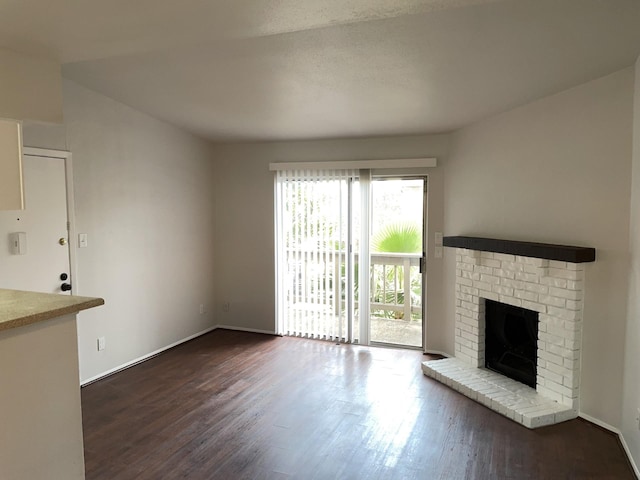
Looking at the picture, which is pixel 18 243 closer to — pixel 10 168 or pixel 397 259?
pixel 10 168

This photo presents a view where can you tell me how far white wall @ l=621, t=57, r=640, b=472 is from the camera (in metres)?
2.62

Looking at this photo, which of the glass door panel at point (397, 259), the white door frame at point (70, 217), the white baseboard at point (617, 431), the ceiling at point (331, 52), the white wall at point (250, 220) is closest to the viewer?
the ceiling at point (331, 52)

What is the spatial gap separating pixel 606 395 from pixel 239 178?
423cm

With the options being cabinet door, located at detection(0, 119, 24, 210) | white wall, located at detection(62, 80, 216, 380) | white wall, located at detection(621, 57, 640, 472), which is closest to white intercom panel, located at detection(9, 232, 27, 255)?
white wall, located at detection(62, 80, 216, 380)

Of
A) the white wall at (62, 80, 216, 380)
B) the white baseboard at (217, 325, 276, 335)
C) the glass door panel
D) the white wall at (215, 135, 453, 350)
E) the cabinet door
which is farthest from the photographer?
the white baseboard at (217, 325, 276, 335)

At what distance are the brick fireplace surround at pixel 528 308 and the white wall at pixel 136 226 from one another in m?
2.81

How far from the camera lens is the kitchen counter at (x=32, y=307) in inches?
66.8

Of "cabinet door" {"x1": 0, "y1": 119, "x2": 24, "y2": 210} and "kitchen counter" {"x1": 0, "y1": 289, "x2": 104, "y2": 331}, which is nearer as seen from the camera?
"cabinet door" {"x1": 0, "y1": 119, "x2": 24, "y2": 210}

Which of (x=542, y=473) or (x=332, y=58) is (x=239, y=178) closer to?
(x=332, y=58)

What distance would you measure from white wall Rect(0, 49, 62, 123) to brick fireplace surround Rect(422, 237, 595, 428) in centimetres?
340

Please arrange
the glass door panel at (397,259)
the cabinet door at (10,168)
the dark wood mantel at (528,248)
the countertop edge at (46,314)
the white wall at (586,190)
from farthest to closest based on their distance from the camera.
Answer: the glass door panel at (397,259), the dark wood mantel at (528,248), the white wall at (586,190), the countertop edge at (46,314), the cabinet door at (10,168)

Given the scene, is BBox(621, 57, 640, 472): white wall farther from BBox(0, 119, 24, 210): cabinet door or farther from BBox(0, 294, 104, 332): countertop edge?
BBox(0, 119, 24, 210): cabinet door

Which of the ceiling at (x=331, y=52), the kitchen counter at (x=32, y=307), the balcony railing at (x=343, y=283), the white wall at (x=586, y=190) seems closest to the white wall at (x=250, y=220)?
the balcony railing at (x=343, y=283)

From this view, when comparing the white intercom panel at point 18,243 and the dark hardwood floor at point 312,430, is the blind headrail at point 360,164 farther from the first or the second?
the white intercom panel at point 18,243
